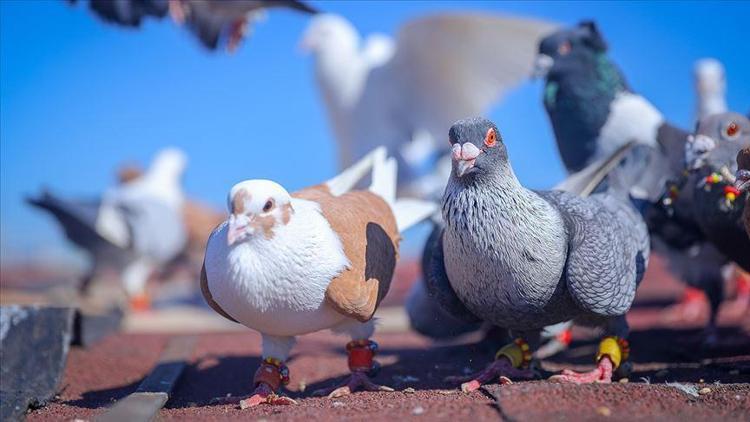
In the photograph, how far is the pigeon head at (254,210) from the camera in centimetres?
273

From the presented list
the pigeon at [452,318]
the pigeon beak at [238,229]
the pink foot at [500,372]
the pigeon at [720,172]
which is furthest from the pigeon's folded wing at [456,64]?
the pigeon beak at [238,229]

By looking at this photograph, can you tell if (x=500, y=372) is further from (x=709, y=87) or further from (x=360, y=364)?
(x=709, y=87)

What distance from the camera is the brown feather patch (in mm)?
2932

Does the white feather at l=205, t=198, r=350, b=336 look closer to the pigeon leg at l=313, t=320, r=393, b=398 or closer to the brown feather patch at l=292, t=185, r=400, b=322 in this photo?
the brown feather patch at l=292, t=185, r=400, b=322

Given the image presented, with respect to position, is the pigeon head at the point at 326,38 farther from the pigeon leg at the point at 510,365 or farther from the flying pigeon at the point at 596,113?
the pigeon leg at the point at 510,365

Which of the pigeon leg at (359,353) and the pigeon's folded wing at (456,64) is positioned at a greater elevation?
the pigeon's folded wing at (456,64)

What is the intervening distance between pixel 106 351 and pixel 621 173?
10.9ft

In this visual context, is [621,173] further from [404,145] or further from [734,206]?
[404,145]

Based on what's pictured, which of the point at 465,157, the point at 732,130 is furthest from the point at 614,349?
the point at 732,130

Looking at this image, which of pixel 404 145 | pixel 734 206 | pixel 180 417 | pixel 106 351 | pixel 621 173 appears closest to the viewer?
pixel 180 417

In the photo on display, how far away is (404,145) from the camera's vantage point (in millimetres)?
7371

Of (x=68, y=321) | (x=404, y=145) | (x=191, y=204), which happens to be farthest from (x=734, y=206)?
(x=191, y=204)

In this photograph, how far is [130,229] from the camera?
26.7 feet

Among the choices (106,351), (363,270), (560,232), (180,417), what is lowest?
(106,351)
